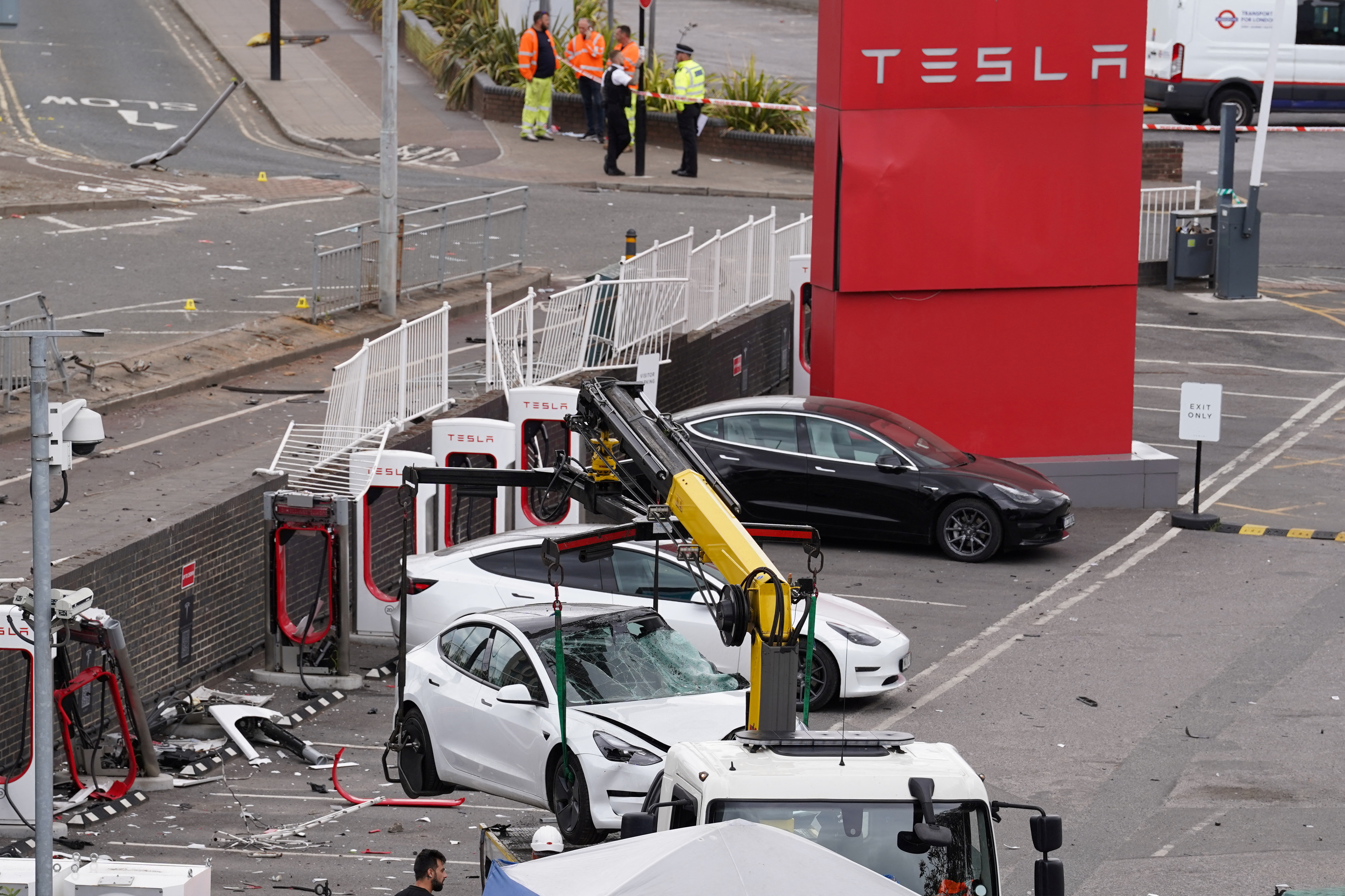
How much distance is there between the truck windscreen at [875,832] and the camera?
8547 mm

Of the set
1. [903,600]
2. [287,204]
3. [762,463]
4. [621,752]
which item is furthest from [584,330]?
[287,204]

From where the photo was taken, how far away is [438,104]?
136ft

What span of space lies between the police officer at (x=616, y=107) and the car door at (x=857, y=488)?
16388mm

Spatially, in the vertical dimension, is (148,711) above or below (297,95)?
below

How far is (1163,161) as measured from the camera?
37094mm

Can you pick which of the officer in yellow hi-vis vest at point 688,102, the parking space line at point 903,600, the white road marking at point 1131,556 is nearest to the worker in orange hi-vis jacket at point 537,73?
the officer in yellow hi-vis vest at point 688,102

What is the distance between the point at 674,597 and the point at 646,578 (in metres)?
0.35

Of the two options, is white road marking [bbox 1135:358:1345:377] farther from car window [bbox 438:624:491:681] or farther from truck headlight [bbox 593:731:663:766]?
truck headlight [bbox 593:731:663:766]

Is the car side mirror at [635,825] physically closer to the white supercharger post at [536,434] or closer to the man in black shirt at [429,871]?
the man in black shirt at [429,871]

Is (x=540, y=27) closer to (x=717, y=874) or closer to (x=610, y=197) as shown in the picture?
(x=610, y=197)

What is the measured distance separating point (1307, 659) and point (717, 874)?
1071 cm

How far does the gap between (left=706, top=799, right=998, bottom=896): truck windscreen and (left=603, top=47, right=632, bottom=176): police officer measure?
90.7 feet

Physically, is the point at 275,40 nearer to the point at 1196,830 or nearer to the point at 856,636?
the point at 856,636

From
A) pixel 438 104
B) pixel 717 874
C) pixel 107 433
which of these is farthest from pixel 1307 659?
pixel 438 104
